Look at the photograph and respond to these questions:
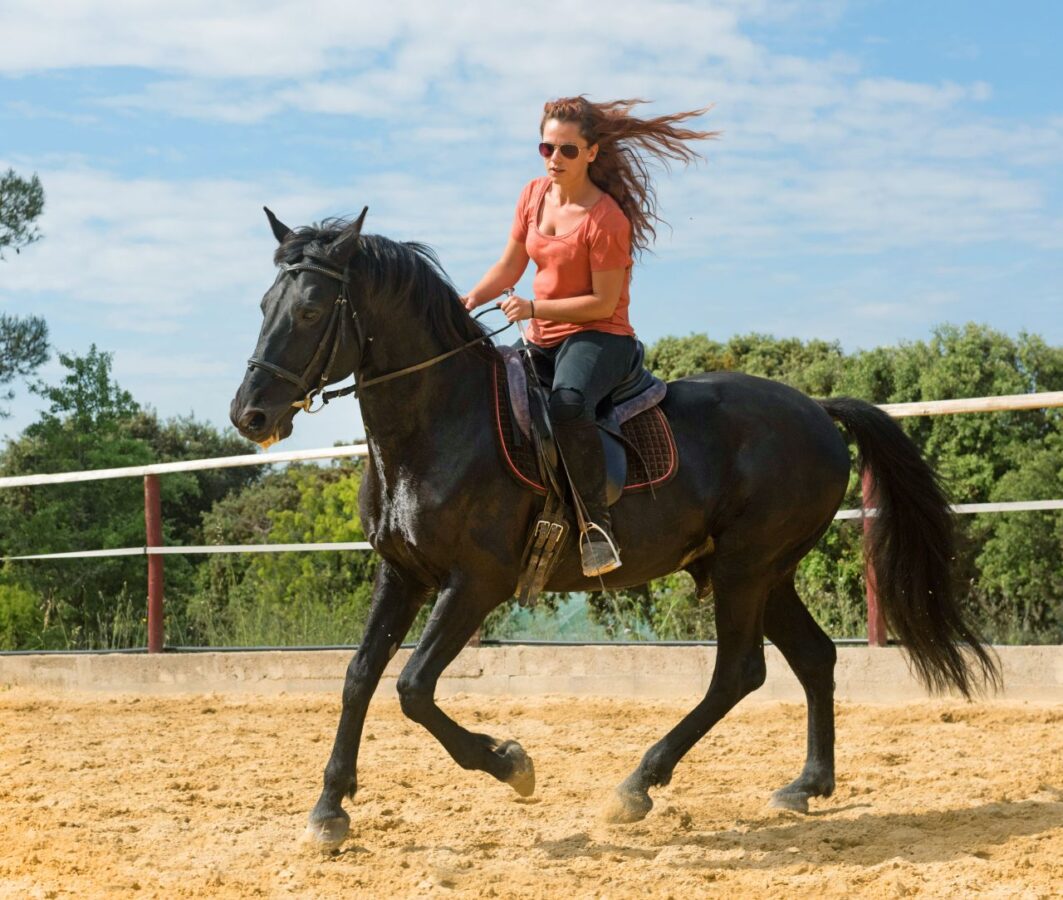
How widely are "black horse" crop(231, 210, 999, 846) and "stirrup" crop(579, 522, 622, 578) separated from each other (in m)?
Result: 0.14

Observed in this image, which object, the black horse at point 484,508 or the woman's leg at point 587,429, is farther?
the woman's leg at point 587,429

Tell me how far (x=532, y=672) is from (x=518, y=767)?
394 centimetres

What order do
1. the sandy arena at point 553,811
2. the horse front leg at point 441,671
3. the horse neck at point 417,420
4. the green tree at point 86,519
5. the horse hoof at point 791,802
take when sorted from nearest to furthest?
1. the sandy arena at point 553,811
2. the horse front leg at point 441,671
3. the horse neck at point 417,420
4. the horse hoof at point 791,802
5. the green tree at point 86,519

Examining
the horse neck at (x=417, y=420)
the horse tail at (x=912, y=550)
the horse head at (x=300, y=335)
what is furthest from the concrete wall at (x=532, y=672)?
the horse head at (x=300, y=335)

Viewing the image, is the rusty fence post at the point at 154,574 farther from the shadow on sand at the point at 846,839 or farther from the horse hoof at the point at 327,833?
the shadow on sand at the point at 846,839

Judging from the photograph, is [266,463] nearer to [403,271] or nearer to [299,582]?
[299,582]

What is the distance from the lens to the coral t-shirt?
16.5ft

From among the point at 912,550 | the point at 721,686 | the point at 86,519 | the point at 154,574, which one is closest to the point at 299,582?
the point at 154,574

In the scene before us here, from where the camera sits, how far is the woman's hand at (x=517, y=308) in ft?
16.3

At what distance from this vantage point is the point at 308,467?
16000 mm

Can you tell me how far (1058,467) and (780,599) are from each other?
17.8 feet

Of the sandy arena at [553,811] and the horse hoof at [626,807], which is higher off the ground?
the horse hoof at [626,807]

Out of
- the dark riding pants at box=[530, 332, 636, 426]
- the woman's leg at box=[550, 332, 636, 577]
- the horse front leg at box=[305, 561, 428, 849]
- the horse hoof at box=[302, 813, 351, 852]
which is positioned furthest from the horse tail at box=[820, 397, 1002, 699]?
the horse hoof at box=[302, 813, 351, 852]

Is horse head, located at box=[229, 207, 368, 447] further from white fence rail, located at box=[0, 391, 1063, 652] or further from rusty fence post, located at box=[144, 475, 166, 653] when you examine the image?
rusty fence post, located at box=[144, 475, 166, 653]
